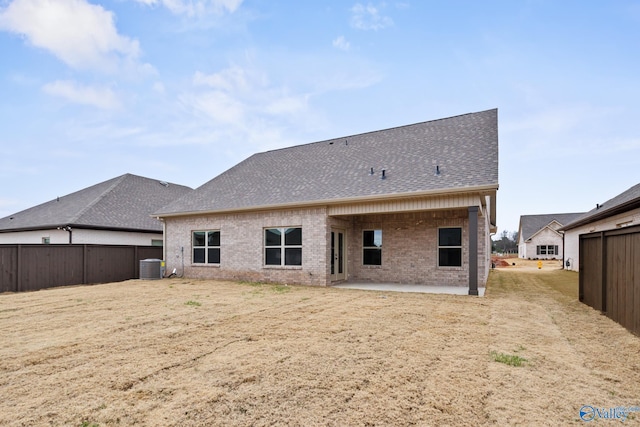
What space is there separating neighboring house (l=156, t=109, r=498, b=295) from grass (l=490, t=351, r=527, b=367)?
5418 mm

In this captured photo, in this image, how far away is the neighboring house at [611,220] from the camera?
36.8 feet

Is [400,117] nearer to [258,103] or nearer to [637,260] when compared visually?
[258,103]

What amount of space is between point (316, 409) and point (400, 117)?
22.9m

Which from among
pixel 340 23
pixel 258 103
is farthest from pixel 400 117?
pixel 340 23

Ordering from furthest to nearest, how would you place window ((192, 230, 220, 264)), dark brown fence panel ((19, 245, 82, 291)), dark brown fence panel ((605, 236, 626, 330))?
window ((192, 230, 220, 264)), dark brown fence panel ((19, 245, 82, 291)), dark brown fence panel ((605, 236, 626, 330))

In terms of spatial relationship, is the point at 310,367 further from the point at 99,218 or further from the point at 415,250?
the point at 99,218

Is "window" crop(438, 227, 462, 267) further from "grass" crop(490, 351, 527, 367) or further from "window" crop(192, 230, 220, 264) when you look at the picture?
"window" crop(192, 230, 220, 264)

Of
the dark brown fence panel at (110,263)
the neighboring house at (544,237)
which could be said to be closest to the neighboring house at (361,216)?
the dark brown fence panel at (110,263)

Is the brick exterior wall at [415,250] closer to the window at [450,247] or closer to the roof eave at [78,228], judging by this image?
the window at [450,247]

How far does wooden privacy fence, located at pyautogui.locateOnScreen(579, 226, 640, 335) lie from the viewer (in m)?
5.59

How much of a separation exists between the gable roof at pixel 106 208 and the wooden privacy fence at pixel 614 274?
18.7 metres

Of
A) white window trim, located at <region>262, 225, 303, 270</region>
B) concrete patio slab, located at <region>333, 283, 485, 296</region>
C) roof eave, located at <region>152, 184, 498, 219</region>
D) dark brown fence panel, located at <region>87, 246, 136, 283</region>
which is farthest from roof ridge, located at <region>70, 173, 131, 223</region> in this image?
concrete patio slab, located at <region>333, 283, 485, 296</region>

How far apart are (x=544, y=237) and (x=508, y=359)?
145 feet

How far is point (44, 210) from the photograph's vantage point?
19.9 m
